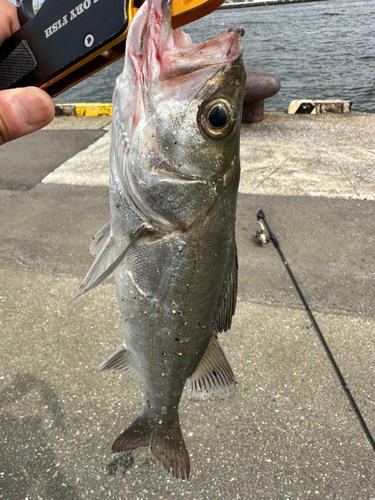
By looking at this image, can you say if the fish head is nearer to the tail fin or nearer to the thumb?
the thumb

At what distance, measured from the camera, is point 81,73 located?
1535mm

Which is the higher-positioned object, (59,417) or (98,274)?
(98,274)

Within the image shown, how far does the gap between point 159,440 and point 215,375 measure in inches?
19.6

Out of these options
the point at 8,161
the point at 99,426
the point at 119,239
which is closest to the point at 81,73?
the point at 119,239

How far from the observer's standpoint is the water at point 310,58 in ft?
49.4

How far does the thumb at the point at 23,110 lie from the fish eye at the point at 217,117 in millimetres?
706

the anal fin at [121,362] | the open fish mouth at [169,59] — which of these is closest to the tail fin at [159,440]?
the anal fin at [121,362]

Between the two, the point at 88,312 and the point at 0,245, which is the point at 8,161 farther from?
the point at 88,312

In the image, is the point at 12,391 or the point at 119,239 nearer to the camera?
the point at 119,239

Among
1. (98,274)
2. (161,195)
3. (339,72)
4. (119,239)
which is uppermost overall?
(161,195)

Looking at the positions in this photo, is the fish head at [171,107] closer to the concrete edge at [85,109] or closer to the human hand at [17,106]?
the human hand at [17,106]

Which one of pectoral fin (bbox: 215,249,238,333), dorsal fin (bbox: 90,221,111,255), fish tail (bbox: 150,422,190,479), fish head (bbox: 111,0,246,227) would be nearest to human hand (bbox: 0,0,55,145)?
fish head (bbox: 111,0,246,227)

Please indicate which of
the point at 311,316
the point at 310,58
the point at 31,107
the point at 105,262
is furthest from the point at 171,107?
the point at 310,58

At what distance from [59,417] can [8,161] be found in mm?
5874
